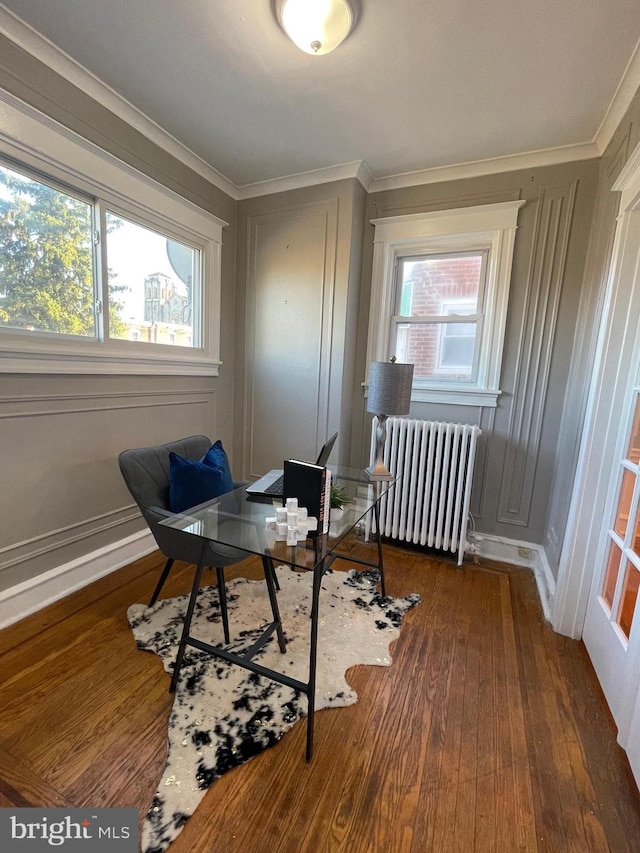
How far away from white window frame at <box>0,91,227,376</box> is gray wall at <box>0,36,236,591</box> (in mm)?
68

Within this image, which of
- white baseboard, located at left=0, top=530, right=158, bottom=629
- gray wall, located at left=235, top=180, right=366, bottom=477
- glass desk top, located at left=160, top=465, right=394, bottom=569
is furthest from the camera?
gray wall, located at left=235, top=180, right=366, bottom=477

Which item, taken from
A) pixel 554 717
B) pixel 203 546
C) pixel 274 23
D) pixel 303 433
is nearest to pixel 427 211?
pixel 274 23

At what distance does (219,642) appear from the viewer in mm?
1730

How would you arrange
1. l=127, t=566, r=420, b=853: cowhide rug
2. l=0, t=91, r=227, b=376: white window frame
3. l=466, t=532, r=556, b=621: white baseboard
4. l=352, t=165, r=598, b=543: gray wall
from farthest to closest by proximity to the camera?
l=466, t=532, r=556, b=621: white baseboard < l=352, t=165, r=598, b=543: gray wall < l=0, t=91, r=227, b=376: white window frame < l=127, t=566, r=420, b=853: cowhide rug

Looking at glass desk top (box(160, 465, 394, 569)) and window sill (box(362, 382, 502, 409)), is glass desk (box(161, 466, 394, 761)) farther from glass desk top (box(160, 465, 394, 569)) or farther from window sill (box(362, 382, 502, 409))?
window sill (box(362, 382, 502, 409))

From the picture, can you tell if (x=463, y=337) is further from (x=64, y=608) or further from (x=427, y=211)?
(x=64, y=608)

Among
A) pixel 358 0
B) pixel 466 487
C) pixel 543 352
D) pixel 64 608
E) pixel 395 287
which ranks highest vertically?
pixel 358 0

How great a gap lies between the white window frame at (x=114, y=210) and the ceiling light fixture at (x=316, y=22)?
1.17 m

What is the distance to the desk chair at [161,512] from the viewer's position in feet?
5.29

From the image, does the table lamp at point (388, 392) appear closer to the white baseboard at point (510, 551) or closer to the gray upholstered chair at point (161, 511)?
the gray upholstered chair at point (161, 511)

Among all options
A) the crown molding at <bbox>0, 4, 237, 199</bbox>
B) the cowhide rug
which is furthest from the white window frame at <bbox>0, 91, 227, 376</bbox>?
the cowhide rug

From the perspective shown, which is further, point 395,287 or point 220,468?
point 395,287

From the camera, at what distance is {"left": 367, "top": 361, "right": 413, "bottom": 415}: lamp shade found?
2193 millimetres

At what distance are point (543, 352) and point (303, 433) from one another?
5.78ft
